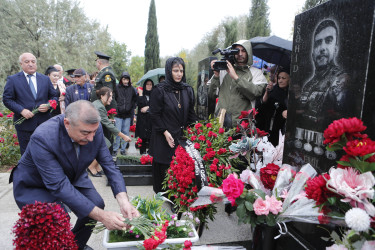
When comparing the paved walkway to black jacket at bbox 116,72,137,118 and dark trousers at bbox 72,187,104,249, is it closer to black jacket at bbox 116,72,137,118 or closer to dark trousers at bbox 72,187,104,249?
dark trousers at bbox 72,187,104,249

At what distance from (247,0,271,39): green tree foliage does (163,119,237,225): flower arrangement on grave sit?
18.6 metres

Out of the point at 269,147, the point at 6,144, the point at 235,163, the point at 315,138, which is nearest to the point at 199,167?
the point at 235,163

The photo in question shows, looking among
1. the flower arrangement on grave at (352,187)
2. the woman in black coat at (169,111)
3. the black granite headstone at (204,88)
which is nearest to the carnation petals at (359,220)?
the flower arrangement on grave at (352,187)

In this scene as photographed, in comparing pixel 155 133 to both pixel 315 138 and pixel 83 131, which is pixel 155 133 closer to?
pixel 83 131

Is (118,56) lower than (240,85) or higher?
higher

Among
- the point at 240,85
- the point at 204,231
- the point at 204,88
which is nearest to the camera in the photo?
the point at 204,231

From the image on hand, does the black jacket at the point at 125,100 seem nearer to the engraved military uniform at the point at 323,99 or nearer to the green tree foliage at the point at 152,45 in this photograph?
the engraved military uniform at the point at 323,99

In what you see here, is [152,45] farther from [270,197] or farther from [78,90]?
[270,197]

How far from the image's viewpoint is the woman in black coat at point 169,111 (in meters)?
3.55

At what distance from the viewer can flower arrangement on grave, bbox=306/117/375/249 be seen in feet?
4.02

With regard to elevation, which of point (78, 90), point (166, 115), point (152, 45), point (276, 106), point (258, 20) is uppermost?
point (258, 20)

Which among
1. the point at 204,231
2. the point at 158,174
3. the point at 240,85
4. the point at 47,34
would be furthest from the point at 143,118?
the point at 47,34

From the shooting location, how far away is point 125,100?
6828 mm

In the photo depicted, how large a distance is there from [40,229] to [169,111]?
2.26 meters
